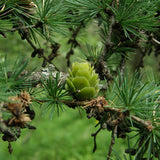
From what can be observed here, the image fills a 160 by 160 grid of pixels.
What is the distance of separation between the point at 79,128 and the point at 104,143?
1.56 metres

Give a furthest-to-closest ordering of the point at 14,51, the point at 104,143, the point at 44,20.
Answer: the point at 14,51 < the point at 104,143 < the point at 44,20

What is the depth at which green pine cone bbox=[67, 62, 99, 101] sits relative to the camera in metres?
0.69

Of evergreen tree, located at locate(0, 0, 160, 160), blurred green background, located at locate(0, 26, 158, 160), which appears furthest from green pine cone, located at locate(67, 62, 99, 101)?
blurred green background, located at locate(0, 26, 158, 160)

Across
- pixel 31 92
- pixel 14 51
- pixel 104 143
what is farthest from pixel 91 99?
pixel 14 51

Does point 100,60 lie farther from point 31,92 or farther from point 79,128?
point 79,128

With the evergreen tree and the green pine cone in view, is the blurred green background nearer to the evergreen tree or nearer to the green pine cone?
the evergreen tree

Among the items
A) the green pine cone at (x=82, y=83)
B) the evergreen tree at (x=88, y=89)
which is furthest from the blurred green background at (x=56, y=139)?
the green pine cone at (x=82, y=83)

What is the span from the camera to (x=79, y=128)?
9.71 ft

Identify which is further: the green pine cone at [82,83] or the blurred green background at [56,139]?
the blurred green background at [56,139]

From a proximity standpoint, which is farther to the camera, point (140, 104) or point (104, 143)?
point (104, 143)

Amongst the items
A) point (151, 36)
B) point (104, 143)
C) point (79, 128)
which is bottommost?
point (79, 128)

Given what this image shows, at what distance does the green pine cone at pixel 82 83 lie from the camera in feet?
2.25

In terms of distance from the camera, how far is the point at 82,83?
690 millimetres

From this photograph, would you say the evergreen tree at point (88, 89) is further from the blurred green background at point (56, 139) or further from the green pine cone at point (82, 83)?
the blurred green background at point (56, 139)
